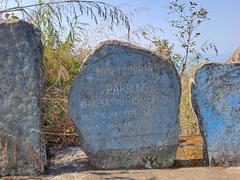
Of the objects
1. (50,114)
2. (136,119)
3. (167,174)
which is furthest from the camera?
(50,114)

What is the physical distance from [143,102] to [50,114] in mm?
983

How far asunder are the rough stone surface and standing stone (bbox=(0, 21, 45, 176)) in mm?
1098

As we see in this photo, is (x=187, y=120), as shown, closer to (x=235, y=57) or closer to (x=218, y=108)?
(x=235, y=57)

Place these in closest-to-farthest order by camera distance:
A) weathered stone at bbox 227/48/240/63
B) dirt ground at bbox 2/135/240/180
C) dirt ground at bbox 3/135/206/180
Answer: dirt ground at bbox 2/135/240/180
dirt ground at bbox 3/135/206/180
weathered stone at bbox 227/48/240/63

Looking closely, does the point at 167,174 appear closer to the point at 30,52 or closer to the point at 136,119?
the point at 136,119

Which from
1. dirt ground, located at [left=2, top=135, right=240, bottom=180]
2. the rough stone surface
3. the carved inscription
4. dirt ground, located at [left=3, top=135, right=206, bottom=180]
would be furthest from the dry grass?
the carved inscription

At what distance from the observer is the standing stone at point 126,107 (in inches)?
127

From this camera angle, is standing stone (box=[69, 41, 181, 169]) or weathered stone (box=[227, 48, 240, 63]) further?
weathered stone (box=[227, 48, 240, 63])

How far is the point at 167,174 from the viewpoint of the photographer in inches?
122

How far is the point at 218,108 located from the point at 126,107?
652mm

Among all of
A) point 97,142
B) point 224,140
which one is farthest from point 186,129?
point 97,142

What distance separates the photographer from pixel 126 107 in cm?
329

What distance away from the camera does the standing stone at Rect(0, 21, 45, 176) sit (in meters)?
3.12

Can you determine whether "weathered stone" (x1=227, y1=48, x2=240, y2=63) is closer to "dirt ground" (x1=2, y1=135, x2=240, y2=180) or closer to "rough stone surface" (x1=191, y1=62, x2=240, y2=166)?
"rough stone surface" (x1=191, y1=62, x2=240, y2=166)
